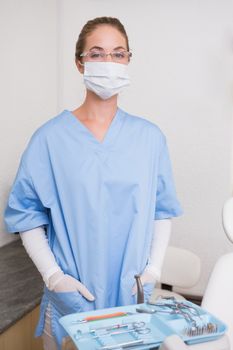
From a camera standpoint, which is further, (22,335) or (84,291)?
(22,335)

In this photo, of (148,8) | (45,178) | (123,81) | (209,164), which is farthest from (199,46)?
(45,178)

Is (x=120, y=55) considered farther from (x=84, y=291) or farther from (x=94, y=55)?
(x=84, y=291)

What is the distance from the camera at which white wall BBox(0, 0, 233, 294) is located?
2.44m

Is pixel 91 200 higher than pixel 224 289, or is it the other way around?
pixel 91 200

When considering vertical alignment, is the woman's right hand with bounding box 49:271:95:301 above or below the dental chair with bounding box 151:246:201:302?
above

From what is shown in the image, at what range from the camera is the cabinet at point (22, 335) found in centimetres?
150

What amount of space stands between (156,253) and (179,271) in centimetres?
75

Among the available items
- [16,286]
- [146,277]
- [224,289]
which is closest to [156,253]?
[146,277]

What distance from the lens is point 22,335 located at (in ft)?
5.30

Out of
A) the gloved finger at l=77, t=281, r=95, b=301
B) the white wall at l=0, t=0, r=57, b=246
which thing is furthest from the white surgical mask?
the white wall at l=0, t=0, r=57, b=246

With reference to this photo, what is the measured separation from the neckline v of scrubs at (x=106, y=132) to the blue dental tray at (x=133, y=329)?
0.52m

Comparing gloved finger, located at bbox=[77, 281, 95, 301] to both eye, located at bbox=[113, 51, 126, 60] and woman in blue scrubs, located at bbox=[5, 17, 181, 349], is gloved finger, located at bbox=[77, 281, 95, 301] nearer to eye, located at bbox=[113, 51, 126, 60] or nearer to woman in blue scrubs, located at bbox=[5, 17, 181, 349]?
woman in blue scrubs, located at bbox=[5, 17, 181, 349]

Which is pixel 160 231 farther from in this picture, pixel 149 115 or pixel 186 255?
pixel 149 115

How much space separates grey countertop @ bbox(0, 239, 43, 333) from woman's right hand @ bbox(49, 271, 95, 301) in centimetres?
40
